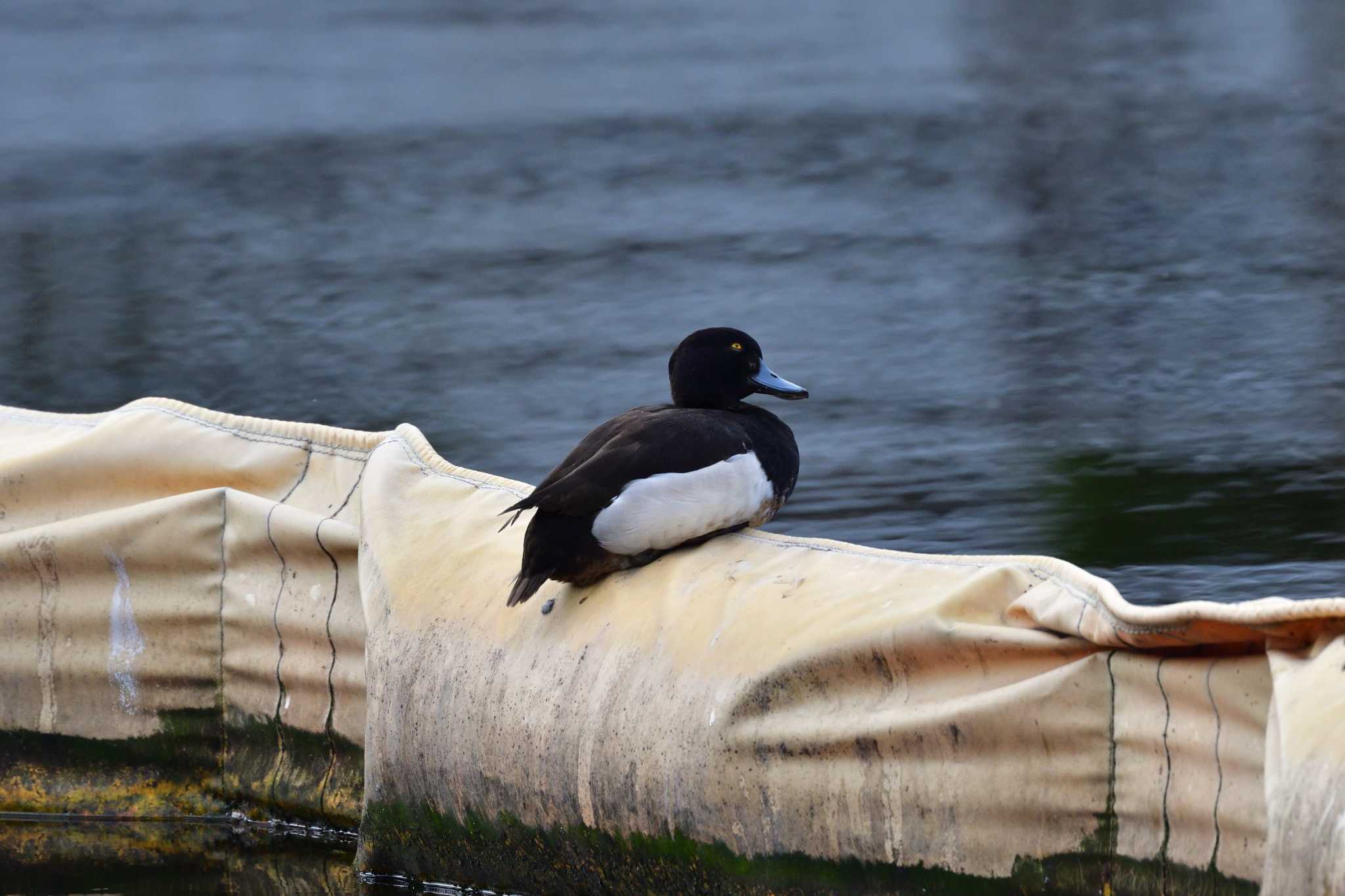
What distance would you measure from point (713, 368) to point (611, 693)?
0.98 metres

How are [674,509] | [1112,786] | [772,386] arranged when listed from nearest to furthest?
[1112,786]
[674,509]
[772,386]

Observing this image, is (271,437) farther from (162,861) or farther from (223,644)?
(162,861)

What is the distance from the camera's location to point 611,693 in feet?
10.9

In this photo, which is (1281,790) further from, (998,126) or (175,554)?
(998,126)

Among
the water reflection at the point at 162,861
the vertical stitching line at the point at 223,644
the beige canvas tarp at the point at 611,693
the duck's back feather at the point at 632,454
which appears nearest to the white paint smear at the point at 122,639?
the beige canvas tarp at the point at 611,693

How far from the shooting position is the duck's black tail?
3.42 m

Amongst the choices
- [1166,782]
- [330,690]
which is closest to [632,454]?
[330,690]

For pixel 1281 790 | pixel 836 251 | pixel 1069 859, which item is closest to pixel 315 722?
pixel 1069 859

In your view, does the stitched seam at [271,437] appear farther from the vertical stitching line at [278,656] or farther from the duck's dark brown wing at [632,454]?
the duck's dark brown wing at [632,454]

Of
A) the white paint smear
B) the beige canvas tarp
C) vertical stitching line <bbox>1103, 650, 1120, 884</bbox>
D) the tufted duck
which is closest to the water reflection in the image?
the beige canvas tarp

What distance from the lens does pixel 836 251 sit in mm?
9484

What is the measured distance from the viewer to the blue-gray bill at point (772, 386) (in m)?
4.15

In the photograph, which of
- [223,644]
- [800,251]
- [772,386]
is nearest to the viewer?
[223,644]

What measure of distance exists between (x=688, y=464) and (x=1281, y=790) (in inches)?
53.7
